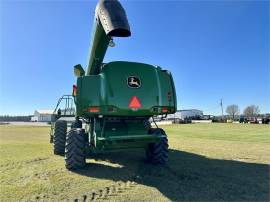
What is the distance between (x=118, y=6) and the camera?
6770mm

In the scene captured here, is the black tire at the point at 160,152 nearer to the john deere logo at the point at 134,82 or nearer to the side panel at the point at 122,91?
the side panel at the point at 122,91

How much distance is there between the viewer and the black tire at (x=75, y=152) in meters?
7.79

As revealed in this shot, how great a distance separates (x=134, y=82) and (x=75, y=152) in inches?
101

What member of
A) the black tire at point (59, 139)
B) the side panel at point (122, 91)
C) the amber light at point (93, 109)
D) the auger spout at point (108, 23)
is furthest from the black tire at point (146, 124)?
the black tire at point (59, 139)

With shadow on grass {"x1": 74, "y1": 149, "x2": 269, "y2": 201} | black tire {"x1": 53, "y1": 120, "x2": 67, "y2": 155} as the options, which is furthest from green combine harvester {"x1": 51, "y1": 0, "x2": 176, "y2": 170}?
black tire {"x1": 53, "y1": 120, "x2": 67, "y2": 155}

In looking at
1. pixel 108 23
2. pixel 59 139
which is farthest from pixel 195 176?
pixel 59 139

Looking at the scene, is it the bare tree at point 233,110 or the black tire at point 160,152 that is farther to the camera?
the bare tree at point 233,110

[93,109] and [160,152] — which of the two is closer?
[93,109]

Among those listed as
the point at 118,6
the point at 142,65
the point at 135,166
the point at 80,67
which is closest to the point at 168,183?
the point at 135,166

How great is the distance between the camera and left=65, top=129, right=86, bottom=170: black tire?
7.79 metres

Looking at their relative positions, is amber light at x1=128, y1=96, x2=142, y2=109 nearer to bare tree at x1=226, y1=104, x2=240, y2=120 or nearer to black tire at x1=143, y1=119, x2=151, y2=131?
black tire at x1=143, y1=119, x2=151, y2=131

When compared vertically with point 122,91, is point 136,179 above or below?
below

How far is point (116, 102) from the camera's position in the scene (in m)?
7.57

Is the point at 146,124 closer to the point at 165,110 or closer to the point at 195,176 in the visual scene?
the point at 165,110
